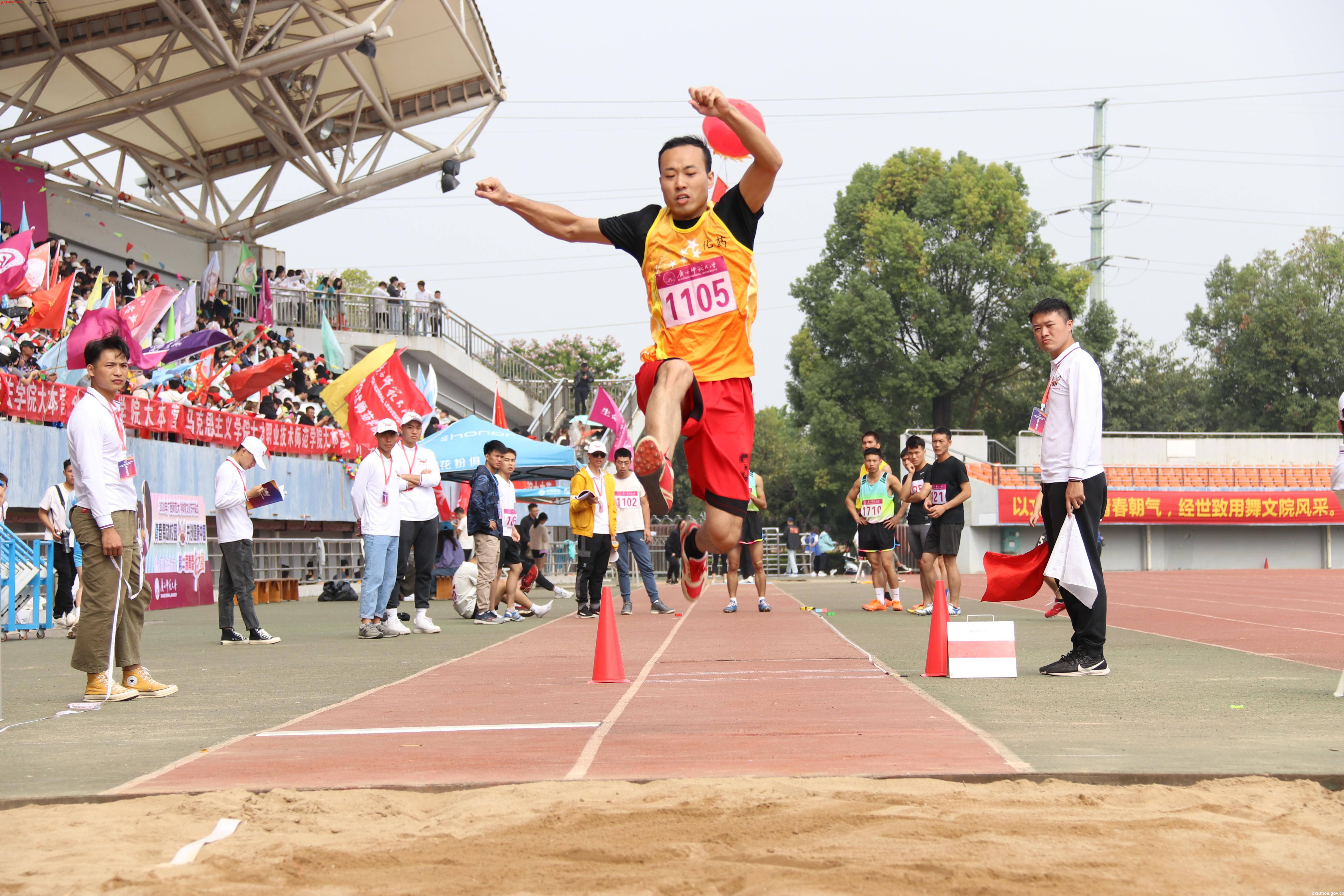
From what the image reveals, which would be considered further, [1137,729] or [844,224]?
[844,224]

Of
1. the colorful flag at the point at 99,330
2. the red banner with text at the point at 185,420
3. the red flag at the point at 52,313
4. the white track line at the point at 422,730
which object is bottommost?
the white track line at the point at 422,730

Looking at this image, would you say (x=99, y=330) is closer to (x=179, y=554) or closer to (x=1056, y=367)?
(x=179, y=554)

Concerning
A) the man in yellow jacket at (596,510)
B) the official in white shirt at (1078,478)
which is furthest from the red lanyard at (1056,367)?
the man in yellow jacket at (596,510)

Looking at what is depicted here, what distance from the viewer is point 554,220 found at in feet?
20.3

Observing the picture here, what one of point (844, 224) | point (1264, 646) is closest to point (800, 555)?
point (844, 224)

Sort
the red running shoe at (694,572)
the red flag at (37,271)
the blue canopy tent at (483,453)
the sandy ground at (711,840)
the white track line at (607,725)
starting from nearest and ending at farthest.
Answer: the sandy ground at (711,840)
the white track line at (607,725)
the red running shoe at (694,572)
the red flag at (37,271)
the blue canopy tent at (483,453)

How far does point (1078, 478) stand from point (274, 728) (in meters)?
5.03

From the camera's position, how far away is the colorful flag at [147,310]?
61.0 ft

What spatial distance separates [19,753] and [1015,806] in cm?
425

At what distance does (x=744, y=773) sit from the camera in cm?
445

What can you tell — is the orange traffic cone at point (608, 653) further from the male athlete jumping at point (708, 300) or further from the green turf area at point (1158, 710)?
the male athlete jumping at point (708, 300)

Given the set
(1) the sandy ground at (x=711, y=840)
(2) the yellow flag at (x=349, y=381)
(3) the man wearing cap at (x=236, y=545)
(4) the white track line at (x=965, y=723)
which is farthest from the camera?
(2) the yellow flag at (x=349, y=381)

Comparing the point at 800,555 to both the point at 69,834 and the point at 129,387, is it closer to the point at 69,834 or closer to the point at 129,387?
the point at 129,387

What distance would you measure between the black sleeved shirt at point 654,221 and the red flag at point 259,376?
16.8 meters
